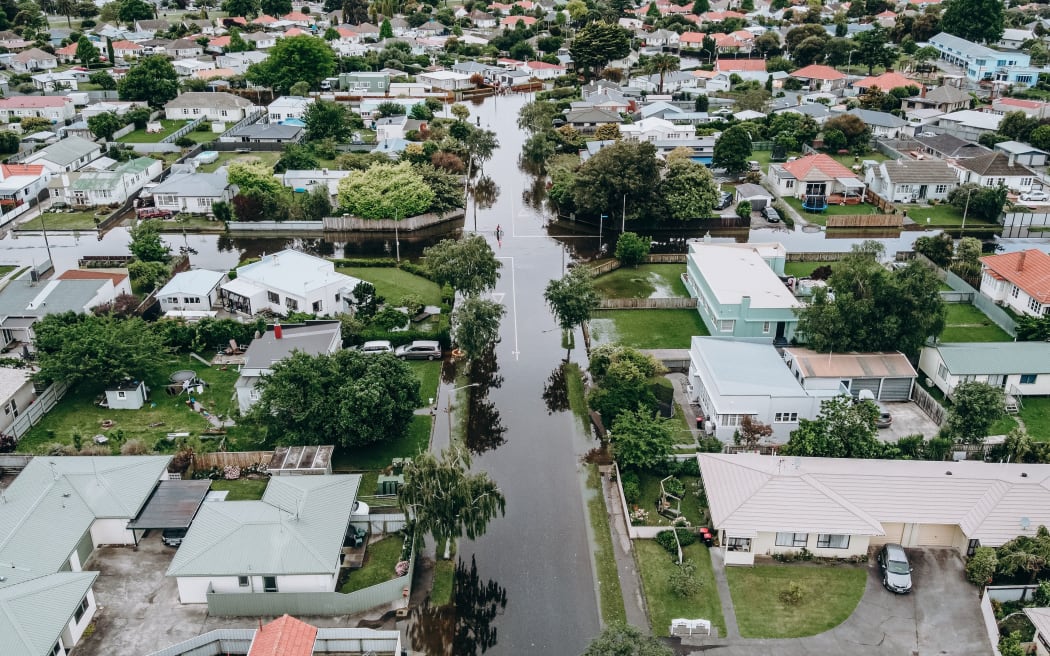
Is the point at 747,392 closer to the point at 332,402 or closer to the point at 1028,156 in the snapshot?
the point at 332,402

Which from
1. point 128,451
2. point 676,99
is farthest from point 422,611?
point 676,99

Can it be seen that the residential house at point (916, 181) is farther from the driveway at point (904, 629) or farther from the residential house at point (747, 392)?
the driveway at point (904, 629)

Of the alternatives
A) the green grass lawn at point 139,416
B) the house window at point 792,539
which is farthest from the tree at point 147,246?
the house window at point 792,539

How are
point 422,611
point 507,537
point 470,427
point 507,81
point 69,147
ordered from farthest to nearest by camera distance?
point 507,81 < point 69,147 < point 470,427 < point 507,537 < point 422,611

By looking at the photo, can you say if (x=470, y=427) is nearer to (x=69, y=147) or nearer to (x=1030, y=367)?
(x=1030, y=367)

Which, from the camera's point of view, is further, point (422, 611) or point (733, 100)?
point (733, 100)

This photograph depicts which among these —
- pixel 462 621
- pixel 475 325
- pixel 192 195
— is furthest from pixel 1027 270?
pixel 192 195

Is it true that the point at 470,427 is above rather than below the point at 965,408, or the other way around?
below
